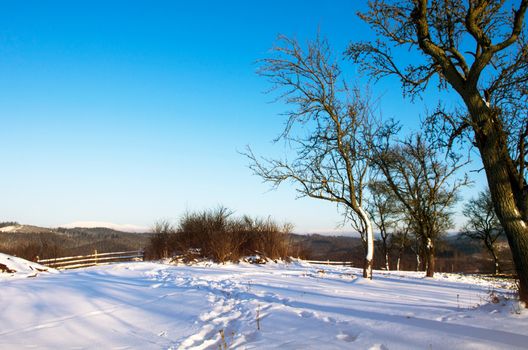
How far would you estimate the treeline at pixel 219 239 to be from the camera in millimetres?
19562

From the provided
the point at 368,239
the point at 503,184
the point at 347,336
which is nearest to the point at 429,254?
the point at 368,239

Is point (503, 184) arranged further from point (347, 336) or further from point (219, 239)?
point (219, 239)

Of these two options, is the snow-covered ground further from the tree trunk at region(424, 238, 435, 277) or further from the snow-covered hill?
the tree trunk at region(424, 238, 435, 277)

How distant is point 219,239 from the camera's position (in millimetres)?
19312

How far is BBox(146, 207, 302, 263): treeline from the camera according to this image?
64.2 feet

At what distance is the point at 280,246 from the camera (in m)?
21.5

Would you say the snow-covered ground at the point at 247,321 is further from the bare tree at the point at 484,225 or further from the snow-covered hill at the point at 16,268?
the bare tree at the point at 484,225

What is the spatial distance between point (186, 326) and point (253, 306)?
150 centimetres

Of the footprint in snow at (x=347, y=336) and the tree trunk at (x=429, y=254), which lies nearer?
the footprint in snow at (x=347, y=336)

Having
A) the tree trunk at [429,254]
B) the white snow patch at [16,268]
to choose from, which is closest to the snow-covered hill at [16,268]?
the white snow patch at [16,268]

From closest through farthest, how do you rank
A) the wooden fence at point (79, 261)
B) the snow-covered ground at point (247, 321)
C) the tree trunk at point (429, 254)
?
the snow-covered ground at point (247, 321)
the tree trunk at point (429, 254)
the wooden fence at point (79, 261)

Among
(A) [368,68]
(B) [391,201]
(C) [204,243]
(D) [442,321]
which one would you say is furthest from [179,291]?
(B) [391,201]

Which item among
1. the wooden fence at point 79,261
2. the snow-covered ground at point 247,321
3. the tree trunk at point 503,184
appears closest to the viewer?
the snow-covered ground at point 247,321

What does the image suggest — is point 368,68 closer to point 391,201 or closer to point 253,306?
point 253,306
